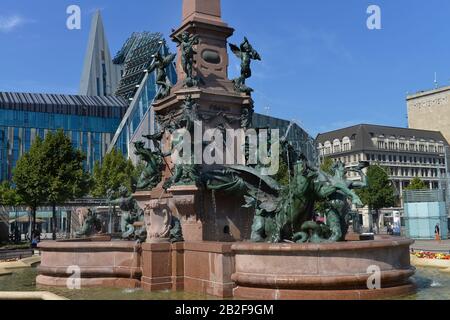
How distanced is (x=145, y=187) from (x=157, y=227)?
5.57 metres

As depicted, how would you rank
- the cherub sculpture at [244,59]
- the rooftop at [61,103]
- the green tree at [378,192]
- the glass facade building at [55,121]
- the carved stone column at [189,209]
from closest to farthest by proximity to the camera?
1. the carved stone column at [189,209]
2. the cherub sculpture at [244,59]
3. the green tree at [378,192]
4. the glass facade building at [55,121]
5. the rooftop at [61,103]

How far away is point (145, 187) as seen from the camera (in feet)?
59.9

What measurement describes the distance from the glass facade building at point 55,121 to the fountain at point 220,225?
262ft

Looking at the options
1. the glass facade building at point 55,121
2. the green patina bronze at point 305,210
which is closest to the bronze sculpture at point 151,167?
the green patina bronze at point 305,210

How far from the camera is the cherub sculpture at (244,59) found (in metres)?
17.6

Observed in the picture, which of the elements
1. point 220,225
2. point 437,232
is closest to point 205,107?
point 220,225

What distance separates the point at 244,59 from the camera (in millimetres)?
18031

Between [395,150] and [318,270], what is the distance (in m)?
104

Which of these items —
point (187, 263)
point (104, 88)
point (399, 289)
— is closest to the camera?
point (399, 289)

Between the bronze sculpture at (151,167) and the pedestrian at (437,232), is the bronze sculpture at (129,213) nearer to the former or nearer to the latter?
the bronze sculpture at (151,167)

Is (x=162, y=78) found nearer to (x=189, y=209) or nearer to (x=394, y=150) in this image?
(x=189, y=209)

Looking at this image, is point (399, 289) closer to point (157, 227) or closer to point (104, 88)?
point (157, 227)

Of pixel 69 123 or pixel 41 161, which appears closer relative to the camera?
pixel 41 161

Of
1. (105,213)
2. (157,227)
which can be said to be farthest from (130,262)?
(105,213)
